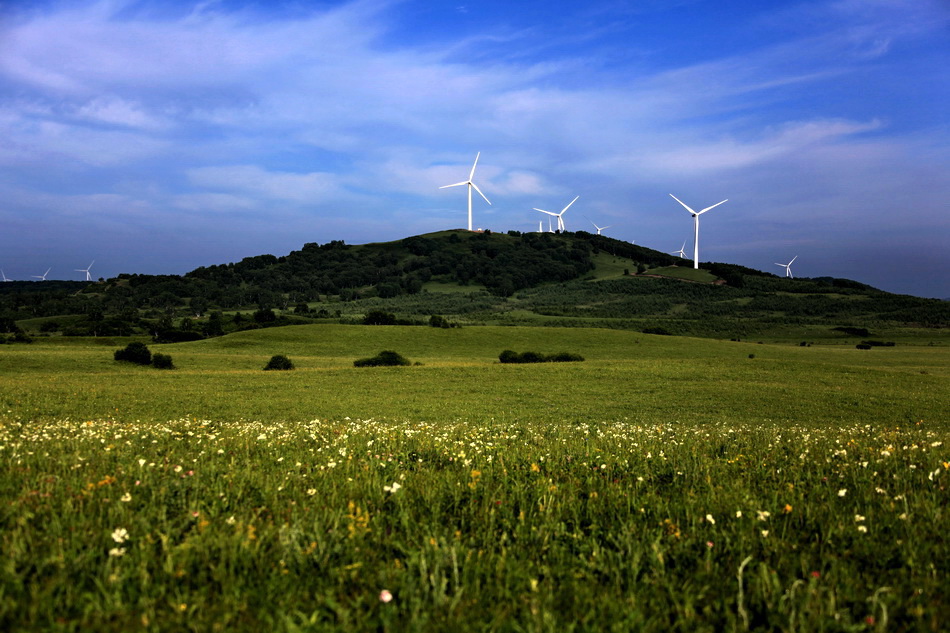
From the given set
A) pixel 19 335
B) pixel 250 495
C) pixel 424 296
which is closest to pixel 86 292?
pixel 424 296

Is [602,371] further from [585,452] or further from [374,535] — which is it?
[374,535]

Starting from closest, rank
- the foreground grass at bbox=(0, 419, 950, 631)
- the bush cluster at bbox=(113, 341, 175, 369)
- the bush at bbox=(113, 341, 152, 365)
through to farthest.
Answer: the foreground grass at bbox=(0, 419, 950, 631) < the bush cluster at bbox=(113, 341, 175, 369) < the bush at bbox=(113, 341, 152, 365)

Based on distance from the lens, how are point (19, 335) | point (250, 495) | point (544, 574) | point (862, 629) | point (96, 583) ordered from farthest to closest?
point (19, 335) < point (250, 495) < point (544, 574) < point (96, 583) < point (862, 629)

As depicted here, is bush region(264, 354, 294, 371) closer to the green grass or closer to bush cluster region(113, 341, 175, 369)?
bush cluster region(113, 341, 175, 369)

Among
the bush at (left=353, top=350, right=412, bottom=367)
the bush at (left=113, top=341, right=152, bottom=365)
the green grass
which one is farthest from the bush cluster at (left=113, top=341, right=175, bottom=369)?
the green grass

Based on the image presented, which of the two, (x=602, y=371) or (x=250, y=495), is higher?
(x=250, y=495)

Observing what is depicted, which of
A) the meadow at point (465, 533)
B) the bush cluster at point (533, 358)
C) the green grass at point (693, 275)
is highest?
the green grass at point (693, 275)

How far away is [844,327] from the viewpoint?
11119cm

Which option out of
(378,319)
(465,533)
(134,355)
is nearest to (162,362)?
(134,355)

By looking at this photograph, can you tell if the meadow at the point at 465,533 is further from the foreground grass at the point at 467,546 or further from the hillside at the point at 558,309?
the hillside at the point at 558,309

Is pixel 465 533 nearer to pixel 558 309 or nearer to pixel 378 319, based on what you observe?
pixel 378 319

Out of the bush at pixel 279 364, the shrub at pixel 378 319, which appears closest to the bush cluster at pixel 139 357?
the bush at pixel 279 364

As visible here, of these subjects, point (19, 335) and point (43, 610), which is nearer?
point (43, 610)

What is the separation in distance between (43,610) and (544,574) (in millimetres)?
3358
